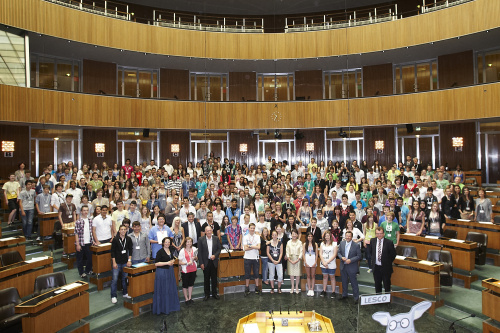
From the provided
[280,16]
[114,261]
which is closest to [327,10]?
[280,16]

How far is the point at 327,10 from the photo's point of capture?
20312 millimetres

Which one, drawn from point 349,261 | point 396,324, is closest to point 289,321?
point 396,324

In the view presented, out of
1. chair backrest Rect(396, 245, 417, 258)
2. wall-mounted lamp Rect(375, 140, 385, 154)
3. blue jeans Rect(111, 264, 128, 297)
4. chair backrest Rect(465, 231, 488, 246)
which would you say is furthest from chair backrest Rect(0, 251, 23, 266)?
wall-mounted lamp Rect(375, 140, 385, 154)

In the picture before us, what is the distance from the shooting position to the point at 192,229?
9.19m

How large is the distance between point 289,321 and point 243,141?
14098mm

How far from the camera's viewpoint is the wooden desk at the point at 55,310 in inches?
228

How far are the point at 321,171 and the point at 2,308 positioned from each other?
34.5 feet

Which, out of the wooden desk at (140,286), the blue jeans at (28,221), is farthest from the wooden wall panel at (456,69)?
the blue jeans at (28,221)

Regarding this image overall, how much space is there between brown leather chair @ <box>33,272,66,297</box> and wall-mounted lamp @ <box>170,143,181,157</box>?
40.8 feet

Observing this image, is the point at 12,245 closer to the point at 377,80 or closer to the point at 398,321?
the point at 398,321

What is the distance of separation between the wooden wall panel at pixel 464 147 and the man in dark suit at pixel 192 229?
1324 centimetres

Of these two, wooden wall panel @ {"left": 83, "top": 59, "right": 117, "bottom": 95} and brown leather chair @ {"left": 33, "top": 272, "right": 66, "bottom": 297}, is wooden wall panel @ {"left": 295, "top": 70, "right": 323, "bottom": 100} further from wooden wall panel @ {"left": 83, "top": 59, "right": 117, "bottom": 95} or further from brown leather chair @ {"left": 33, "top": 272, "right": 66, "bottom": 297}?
brown leather chair @ {"left": 33, "top": 272, "right": 66, "bottom": 297}

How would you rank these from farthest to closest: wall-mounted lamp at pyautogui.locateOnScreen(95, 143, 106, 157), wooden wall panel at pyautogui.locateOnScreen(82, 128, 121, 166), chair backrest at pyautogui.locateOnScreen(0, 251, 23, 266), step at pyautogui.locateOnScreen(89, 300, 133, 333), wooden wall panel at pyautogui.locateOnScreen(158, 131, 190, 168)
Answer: wooden wall panel at pyautogui.locateOnScreen(158, 131, 190, 168), wall-mounted lamp at pyautogui.locateOnScreen(95, 143, 106, 157), wooden wall panel at pyautogui.locateOnScreen(82, 128, 121, 166), chair backrest at pyautogui.locateOnScreen(0, 251, 23, 266), step at pyautogui.locateOnScreen(89, 300, 133, 333)

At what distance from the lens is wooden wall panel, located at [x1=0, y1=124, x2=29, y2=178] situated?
14.8m
